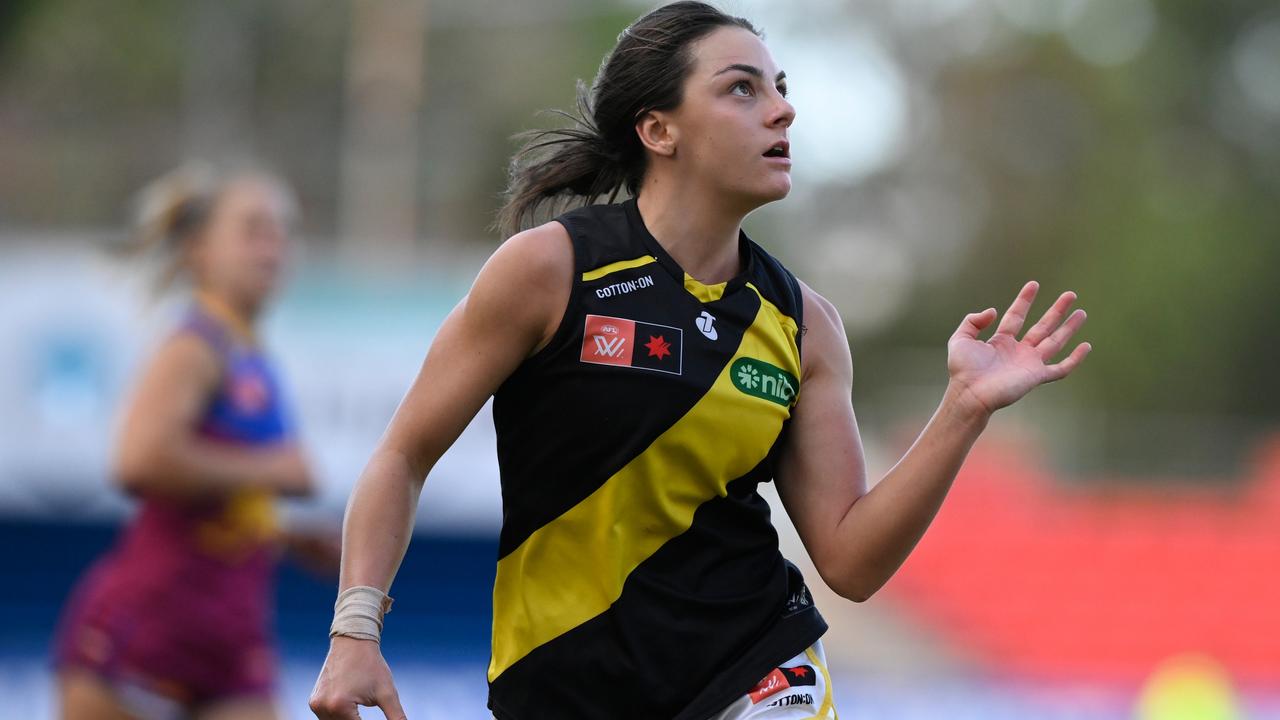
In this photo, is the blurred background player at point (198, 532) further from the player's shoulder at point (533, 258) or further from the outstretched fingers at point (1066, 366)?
the outstretched fingers at point (1066, 366)

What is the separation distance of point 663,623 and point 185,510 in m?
2.84

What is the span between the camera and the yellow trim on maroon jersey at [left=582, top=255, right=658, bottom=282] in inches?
136

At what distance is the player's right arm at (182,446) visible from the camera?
556 cm

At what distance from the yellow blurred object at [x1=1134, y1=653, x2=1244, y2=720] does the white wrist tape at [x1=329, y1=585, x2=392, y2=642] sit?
8.48 m

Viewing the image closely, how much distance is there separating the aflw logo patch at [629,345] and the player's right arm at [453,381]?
0.28 feet

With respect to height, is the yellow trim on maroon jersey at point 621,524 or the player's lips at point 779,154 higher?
the player's lips at point 779,154

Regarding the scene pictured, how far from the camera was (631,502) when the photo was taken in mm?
3426

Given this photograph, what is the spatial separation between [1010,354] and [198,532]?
3.38 meters

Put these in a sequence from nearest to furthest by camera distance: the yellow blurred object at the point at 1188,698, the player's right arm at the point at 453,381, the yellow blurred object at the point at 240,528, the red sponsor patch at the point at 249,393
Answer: the player's right arm at the point at 453,381
the yellow blurred object at the point at 240,528
the red sponsor patch at the point at 249,393
the yellow blurred object at the point at 1188,698

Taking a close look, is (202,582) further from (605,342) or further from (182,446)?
(605,342)

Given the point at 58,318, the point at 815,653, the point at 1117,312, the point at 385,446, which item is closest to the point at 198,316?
the point at 385,446

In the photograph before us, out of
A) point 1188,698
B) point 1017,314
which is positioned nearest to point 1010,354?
point 1017,314

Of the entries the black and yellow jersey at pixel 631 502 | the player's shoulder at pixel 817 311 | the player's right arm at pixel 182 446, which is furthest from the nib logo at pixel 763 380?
the player's right arm at pixel 182 446

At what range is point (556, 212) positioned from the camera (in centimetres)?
435
